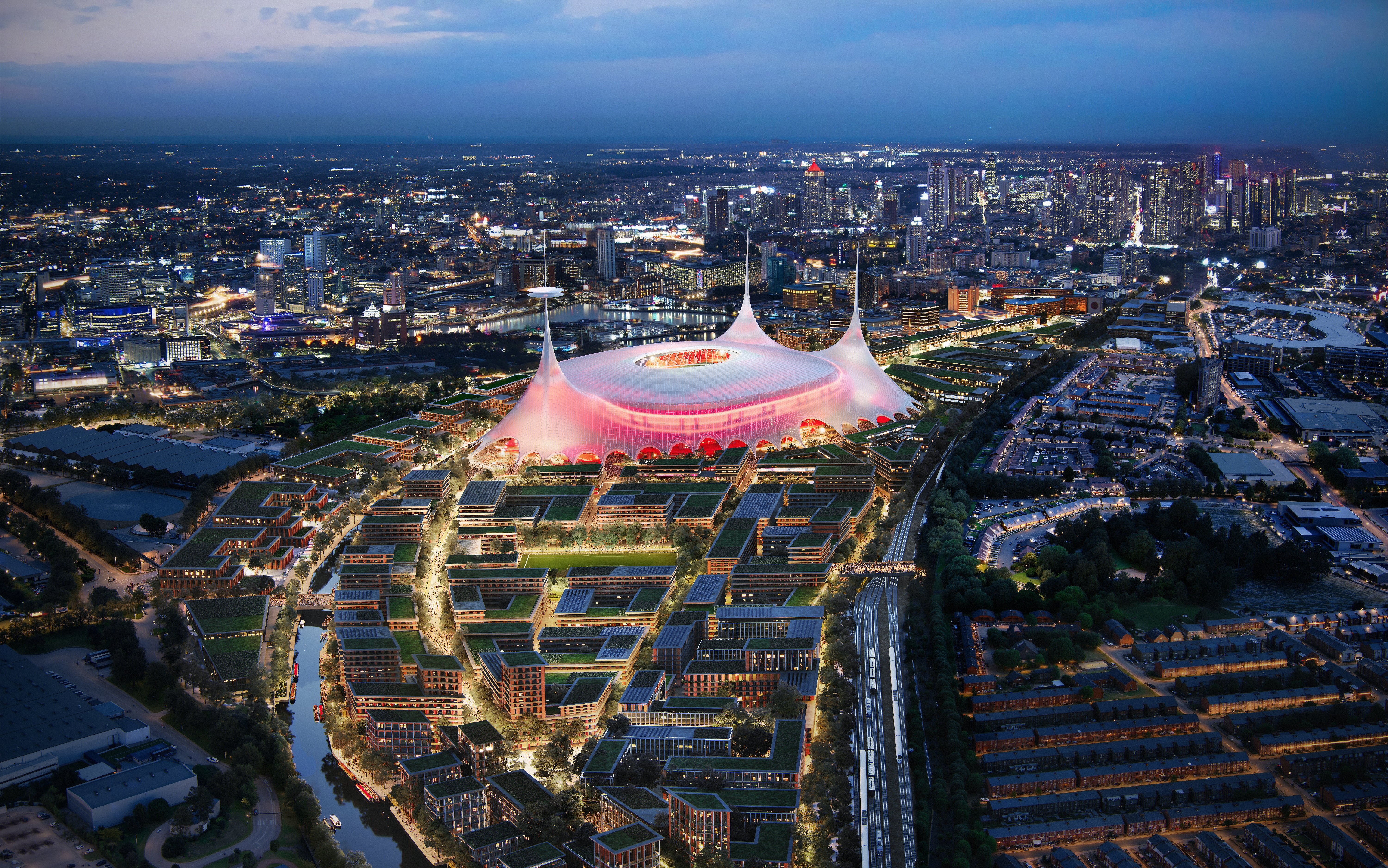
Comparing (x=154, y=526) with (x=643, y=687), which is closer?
(x=643, y=687)

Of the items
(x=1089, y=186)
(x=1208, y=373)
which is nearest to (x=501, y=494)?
(x=1208, y=373)

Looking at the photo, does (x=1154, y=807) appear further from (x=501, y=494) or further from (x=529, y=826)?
(x=501, y=494)

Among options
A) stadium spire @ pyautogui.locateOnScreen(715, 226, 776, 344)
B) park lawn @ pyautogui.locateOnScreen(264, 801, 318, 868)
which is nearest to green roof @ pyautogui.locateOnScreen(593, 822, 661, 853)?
park lawn @ pyautogui.locateOnScreen(264, 801, 318, 868)

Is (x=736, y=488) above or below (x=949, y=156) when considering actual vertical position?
below

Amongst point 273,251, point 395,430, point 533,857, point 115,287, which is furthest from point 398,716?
point 273,251

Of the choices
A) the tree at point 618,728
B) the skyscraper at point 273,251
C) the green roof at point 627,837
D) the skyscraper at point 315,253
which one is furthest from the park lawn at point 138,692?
the skyscraper at point 273,251

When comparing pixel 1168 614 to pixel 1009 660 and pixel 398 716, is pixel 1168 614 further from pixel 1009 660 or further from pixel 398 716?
pixel 398 716
